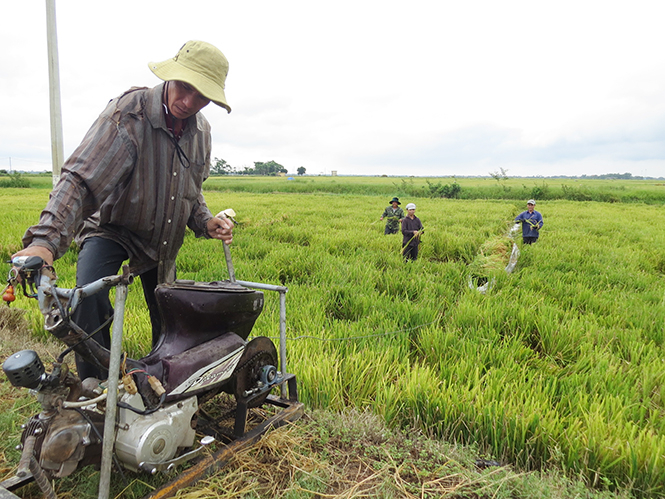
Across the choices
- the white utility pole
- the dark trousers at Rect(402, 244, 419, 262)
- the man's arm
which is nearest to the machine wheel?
the man's arm

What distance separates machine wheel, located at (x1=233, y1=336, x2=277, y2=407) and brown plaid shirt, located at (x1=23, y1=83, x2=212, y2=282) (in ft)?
2.41

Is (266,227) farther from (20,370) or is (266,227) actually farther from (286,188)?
(286,188)

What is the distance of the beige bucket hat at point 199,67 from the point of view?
176 centimetres

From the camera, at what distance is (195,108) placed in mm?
1932

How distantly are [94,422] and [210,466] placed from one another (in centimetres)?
48

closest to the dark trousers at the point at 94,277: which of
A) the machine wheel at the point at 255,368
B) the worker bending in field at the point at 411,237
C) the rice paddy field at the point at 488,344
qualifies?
the machine wheel at the point at 255,368

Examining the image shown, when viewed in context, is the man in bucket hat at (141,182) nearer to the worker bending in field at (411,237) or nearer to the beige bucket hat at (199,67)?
the beige bucket hat at (199,67)

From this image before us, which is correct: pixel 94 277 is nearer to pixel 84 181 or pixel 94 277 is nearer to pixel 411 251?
pixel 84 181

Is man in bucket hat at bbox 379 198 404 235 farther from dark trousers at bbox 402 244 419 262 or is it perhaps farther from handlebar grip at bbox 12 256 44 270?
handlebar grip at bbox 12 256 44 270

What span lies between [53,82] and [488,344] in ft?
19.8

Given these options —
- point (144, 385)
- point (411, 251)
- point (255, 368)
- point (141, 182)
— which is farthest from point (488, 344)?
point (411, 251)

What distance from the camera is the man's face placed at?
73.7 inches

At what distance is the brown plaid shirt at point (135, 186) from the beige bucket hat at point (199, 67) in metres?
0.21

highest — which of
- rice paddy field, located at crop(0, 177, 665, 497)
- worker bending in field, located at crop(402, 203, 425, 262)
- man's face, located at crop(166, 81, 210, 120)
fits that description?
man's face, located at crop(166, 81, 210, 120)
